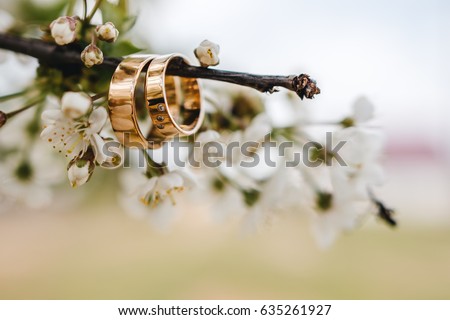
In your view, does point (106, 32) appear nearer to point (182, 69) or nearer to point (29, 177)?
→ point (182, 69)

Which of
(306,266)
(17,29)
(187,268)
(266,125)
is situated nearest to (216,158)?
(266,125)

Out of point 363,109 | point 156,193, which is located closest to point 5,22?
point 156,193

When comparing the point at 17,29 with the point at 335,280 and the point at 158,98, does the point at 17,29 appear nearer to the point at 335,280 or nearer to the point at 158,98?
the point at 158,98

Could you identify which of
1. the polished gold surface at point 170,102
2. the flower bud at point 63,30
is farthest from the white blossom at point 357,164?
the flower bud at point 63,30

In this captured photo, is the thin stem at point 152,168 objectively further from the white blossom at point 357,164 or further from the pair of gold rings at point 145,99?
the white blossom at point 357,164

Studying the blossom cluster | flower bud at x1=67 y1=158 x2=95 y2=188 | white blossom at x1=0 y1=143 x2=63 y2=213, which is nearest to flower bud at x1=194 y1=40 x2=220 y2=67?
the blossom cluster
